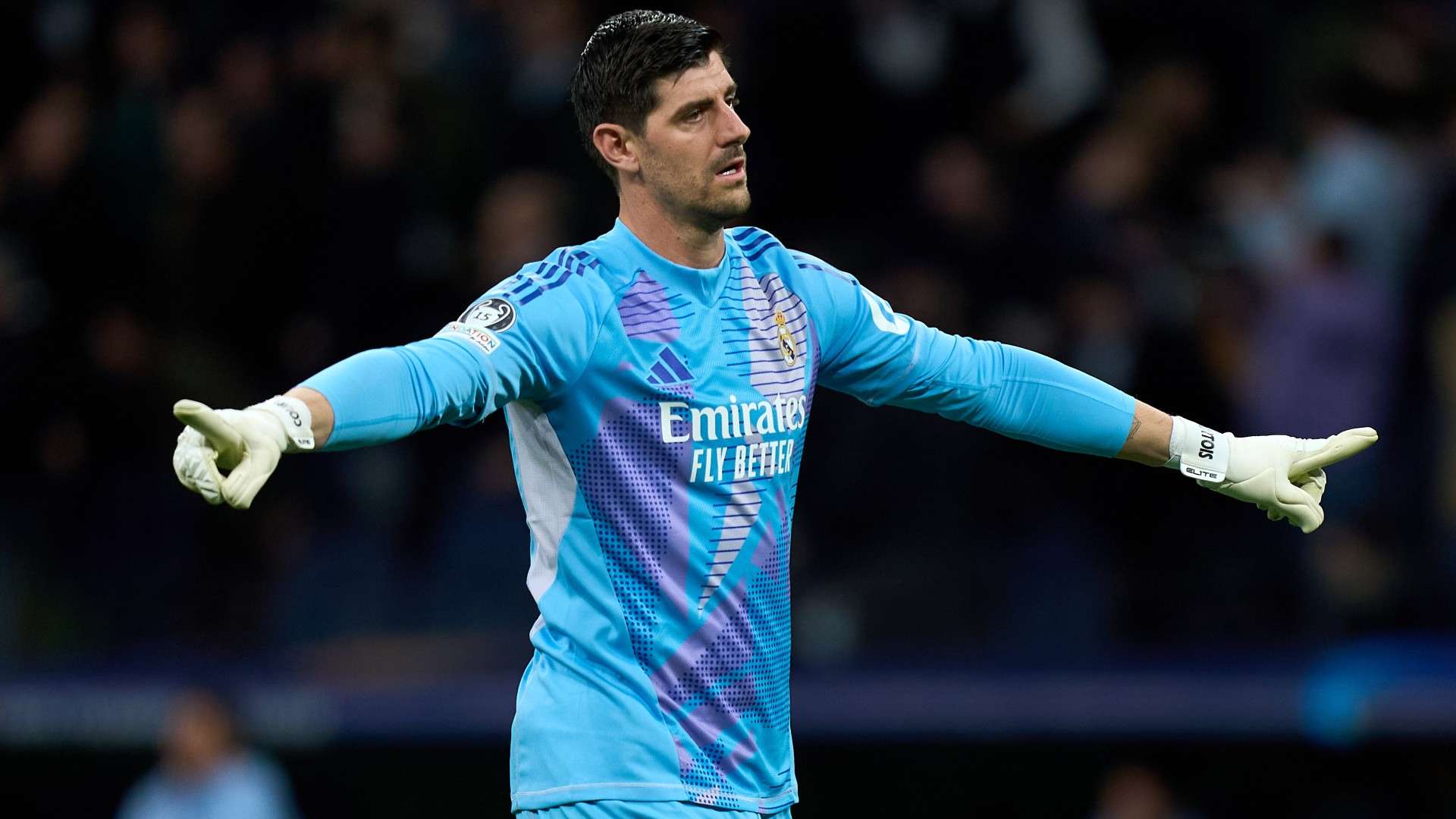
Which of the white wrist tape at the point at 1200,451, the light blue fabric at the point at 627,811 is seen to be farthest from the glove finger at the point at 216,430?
the white wrist tape at the point at 1200,451

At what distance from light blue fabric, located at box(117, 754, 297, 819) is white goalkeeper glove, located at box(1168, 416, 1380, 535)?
5.72m

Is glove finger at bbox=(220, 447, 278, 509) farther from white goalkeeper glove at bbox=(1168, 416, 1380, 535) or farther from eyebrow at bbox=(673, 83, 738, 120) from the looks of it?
white goalkeeper glove at bbox=(1168, 416, 1380, 535)

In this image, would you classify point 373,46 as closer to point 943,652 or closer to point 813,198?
point 813,198

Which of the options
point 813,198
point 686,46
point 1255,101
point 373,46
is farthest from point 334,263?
point 686,46

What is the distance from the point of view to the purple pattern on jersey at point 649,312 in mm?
4441

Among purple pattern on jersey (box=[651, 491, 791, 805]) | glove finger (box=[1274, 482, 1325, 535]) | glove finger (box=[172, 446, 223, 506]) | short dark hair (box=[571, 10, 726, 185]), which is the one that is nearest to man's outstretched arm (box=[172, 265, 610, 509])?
glove finger (box=[172, 446, 223, 506])

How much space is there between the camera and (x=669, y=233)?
4.59 metres

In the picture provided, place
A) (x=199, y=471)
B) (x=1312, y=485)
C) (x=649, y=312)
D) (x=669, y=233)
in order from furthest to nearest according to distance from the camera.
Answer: (x=1312, y=485), (x=669, y=233), (x=649, y=312), (x=199, y=471)

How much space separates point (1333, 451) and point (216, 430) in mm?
2598

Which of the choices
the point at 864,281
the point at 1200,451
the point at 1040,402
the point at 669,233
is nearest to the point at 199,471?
the point at 669,233

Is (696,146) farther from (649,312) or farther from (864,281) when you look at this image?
(864,281)

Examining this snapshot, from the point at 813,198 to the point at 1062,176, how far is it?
1.13 metres

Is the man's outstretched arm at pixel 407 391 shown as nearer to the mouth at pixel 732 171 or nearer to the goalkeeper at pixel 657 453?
the goalkeeper at pixel 657 453

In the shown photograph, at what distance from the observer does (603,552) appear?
4430 millimetres
